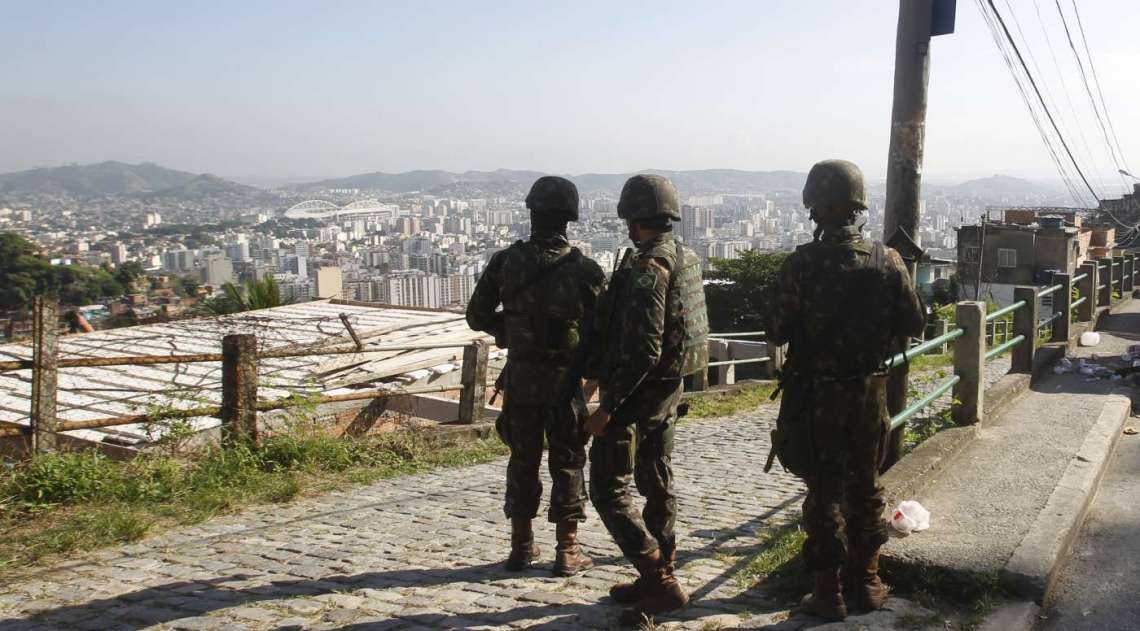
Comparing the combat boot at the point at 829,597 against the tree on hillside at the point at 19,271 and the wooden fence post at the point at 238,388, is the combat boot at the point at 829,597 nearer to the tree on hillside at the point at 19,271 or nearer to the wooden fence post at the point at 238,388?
the wooden fence post at the point at 238,388

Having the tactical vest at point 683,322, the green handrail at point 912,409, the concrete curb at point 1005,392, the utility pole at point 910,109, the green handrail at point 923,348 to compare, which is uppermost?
the utility pole at point 910,109

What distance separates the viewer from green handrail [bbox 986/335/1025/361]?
7.33 meters

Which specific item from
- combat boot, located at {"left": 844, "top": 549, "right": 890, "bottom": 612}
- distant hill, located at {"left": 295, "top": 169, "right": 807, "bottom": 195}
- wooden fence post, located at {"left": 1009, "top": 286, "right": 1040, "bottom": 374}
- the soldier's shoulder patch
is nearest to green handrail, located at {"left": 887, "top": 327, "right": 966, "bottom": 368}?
combat boot, located at {"left": 844, "top": 549, "right": 890, "bottom": 612}

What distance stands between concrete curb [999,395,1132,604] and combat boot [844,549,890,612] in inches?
24.3

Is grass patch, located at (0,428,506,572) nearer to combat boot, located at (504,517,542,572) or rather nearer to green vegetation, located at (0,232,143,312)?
combat boot, located at (504,517,542,572)

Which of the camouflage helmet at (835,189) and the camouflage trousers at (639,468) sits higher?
the camouflage helmet at (835,189)

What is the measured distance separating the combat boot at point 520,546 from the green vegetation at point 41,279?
97.1 ft

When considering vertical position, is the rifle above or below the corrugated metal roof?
above

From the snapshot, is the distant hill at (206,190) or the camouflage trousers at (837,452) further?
the distant hill at (206,190)

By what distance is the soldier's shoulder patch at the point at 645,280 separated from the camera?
3.87m

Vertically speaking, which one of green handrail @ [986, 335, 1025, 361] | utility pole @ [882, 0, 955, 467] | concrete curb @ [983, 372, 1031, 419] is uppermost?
utility pole @ [882, 0, 955, 467]

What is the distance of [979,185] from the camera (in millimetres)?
176875

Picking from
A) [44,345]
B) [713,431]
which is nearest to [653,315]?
[44,345]

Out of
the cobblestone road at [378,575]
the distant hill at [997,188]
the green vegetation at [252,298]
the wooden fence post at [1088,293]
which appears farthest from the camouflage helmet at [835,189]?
the distant hill at [997,188]
